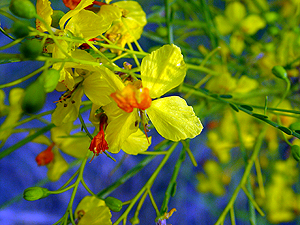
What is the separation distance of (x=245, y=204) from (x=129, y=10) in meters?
0.87

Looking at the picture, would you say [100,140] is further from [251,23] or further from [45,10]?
[251,23]

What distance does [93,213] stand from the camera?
1.27ft

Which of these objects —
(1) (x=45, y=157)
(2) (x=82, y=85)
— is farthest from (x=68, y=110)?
(1) (x=45, y=157)

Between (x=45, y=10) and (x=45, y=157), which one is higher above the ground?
(x=45, y=10)

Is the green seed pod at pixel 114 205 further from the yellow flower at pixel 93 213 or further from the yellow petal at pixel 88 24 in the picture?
the yellow petal at pixel 88 24

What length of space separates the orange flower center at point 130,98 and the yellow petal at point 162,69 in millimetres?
23

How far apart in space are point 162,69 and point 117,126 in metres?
0.09

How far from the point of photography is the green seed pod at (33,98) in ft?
0.66

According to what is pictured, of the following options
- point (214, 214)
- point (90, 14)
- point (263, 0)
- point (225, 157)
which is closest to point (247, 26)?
point (263, 0)

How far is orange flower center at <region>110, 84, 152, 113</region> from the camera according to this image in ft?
0.86

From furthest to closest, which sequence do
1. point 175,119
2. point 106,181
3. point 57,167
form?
point 106,181
point 57,167
point 175,119

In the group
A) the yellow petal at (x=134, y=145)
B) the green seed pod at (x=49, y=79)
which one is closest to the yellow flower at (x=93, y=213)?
the yellow petal at (x=134, y=145)

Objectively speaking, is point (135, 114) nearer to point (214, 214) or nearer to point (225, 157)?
point (225, 157)

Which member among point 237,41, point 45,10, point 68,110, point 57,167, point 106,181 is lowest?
point 106,181
